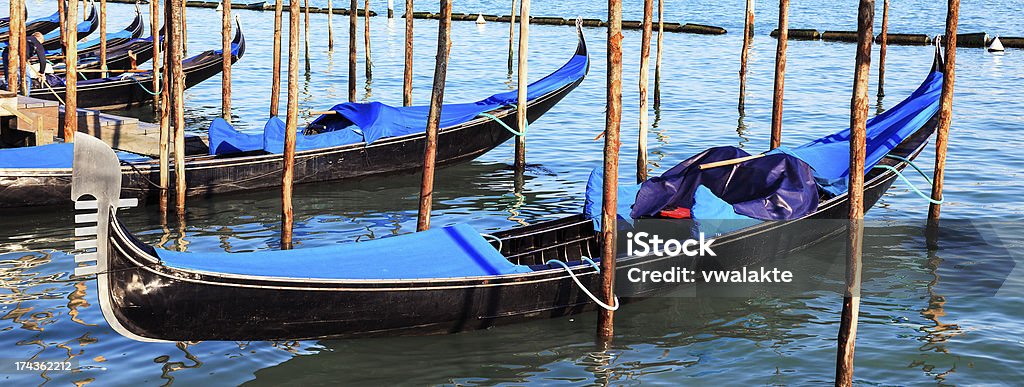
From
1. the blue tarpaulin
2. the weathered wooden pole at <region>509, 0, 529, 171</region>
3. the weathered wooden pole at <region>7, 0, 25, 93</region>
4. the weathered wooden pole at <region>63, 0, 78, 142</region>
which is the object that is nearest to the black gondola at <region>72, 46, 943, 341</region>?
the blue tarpaulin

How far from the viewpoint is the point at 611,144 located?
6.68 meters

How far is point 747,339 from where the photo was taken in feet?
24.4

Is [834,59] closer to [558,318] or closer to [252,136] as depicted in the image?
[252,136]

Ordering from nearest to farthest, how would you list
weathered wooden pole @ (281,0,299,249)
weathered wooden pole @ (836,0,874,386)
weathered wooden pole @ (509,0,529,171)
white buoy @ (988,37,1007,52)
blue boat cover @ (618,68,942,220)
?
1. weathered wooden pole @ (836,0,874,386)
2. blue boat cover @ (618,68,942,220)
3. weathered wooden pole @ (281,0,299,249)
4. weathered wooden pole @ (509,0,529,171)
5. white buoy @ (988,37,1007,52)

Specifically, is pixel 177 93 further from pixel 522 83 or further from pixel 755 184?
pixel 755 184

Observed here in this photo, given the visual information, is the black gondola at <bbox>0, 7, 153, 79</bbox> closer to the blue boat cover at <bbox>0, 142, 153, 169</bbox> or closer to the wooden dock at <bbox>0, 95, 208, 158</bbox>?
the wooden dock at <bbox>0, 95, 208, 158</bbox>

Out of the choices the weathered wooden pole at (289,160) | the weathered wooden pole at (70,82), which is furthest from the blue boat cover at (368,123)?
the weathered wooden pole at (289,160)

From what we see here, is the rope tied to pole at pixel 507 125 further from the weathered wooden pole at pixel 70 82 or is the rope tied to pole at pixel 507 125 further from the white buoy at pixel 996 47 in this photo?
the white buoy at pixel 996 47

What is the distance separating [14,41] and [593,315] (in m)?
7.40

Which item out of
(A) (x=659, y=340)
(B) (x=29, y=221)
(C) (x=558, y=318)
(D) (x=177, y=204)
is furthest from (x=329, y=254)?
(B) (x=29, y=221)

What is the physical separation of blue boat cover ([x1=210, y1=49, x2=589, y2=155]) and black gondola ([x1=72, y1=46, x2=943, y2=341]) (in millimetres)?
3256

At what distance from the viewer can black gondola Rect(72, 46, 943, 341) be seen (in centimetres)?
595

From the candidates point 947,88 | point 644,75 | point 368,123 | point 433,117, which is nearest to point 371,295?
point 433,117

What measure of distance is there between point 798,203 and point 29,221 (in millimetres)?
6766
